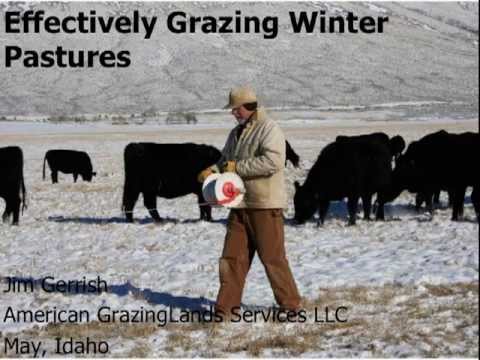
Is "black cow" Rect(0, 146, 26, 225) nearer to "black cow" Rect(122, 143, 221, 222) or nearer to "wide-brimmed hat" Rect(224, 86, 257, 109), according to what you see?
"black cow" Rect(122, 143, 221, 222)

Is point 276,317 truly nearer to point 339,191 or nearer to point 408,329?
point 408,329

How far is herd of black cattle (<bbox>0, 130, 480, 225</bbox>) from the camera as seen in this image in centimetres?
1389

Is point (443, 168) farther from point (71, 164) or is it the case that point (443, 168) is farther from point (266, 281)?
point (71, 164)

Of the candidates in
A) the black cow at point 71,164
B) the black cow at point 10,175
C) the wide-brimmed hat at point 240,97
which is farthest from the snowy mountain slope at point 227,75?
the wide-brimmed hat at point 240,97

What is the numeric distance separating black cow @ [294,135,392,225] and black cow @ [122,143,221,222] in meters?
1.95

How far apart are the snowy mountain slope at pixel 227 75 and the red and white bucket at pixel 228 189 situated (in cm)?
12917

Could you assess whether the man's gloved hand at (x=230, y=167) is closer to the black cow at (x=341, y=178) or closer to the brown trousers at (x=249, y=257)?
the brown trousers at (x=249, y=257)

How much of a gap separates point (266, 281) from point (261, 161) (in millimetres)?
2317

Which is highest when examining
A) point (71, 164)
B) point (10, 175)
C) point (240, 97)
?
point (240, 97)

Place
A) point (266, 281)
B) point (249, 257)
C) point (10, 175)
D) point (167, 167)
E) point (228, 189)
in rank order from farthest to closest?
1. point (10, 175)
2. point (167, 167)
3. point (266, 281)
4. point (249, 257)
5. point (228, 189)

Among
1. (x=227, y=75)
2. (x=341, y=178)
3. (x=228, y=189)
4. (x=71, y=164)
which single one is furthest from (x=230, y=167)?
(x=227, y=75)

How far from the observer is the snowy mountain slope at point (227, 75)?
14838 centimetres

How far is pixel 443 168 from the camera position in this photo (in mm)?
14344

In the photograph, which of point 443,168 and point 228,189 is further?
point 443,168
